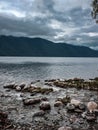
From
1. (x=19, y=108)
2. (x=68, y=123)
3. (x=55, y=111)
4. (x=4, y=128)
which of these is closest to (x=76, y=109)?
(x=55, y=111)

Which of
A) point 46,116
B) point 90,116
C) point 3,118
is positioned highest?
point 90,116

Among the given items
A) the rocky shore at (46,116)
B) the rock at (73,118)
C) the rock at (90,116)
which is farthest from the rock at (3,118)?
the rock at (90,116)

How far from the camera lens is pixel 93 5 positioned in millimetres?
37312

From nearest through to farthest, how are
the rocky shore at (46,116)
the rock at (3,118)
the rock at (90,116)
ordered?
1. the rocky shore at (46,116)
2. the rock at (3,118)
3. the rock at (90,116)

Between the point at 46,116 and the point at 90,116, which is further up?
the point at 90,116

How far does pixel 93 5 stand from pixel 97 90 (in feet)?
48.0

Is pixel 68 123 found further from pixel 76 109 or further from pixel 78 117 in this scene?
pixel 76 109

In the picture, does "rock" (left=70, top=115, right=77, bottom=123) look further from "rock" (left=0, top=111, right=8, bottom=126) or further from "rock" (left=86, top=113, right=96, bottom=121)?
"rock" (left=0, top=111, right=8, bottom=126)

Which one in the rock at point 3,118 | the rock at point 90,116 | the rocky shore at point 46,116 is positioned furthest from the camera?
the rock at point 90,116

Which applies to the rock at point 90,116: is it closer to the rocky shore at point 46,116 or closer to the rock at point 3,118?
the rocky shore at point 46,116

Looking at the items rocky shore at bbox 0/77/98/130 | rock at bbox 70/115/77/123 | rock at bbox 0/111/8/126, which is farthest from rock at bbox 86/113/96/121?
rock at bbox 0/111/8/126

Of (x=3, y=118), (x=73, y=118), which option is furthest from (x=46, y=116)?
(x=3, y=118)

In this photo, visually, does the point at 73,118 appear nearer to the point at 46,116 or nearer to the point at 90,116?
the point at 90,116

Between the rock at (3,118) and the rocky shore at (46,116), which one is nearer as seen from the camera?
the rocky shore at (46,116)
